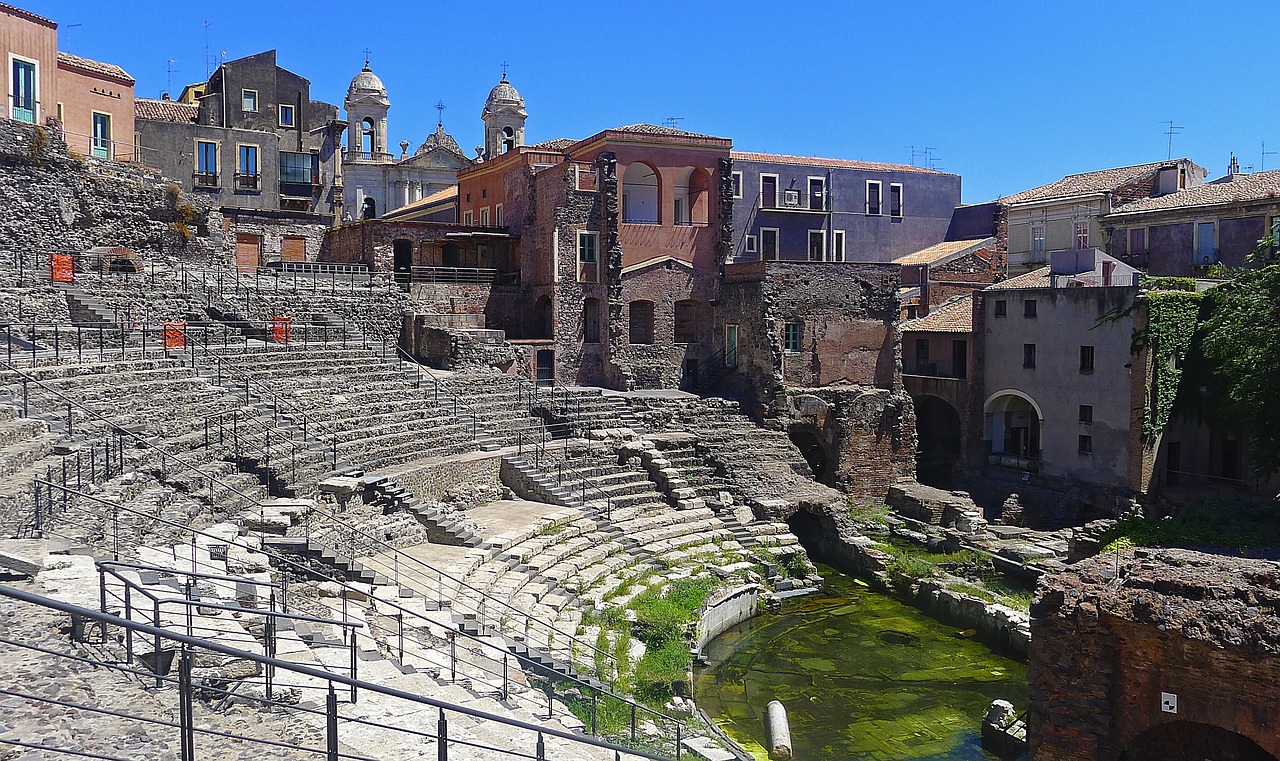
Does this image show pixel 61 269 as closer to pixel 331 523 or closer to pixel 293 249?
pixel 293 249

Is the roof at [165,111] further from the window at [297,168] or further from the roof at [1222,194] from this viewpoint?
the roof at [1222,194]

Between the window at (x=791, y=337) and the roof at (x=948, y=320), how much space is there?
4.44m

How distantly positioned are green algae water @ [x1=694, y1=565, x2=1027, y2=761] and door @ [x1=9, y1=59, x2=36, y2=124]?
25296 millimetres

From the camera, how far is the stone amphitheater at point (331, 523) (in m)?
10.5

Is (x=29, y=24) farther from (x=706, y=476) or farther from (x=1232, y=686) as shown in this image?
(x=1232, y=686)

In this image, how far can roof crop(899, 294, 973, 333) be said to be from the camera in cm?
3791

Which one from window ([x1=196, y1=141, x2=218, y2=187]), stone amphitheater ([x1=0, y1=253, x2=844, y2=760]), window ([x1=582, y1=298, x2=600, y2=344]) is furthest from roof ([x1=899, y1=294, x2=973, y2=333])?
window ([x1=196, y1=141, x2=218, y2=187])

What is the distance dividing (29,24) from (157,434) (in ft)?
58.8

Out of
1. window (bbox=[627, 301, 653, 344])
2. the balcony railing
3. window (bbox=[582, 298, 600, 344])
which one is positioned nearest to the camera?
window (bbox=[582, 298, 600, 344])

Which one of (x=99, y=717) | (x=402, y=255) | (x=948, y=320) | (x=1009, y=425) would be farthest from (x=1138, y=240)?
(x=99, y=717)

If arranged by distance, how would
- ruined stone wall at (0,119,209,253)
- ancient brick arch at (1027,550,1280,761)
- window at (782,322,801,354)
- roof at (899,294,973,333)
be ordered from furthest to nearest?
roof at (899,294,973,333) < window at (782,322,801,354) < ruined stone wall at (0,119,209,253) < ancient brick arch at (1027,550,1280,761)

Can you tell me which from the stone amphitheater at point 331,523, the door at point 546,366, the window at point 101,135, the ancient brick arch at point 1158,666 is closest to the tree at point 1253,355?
the stone amphitheater at point 331,523

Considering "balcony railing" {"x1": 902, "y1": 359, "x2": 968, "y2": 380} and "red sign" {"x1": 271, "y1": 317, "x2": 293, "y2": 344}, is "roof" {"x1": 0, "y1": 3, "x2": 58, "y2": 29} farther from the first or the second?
"balcony railing" {"x1": 902, "y1": 359, "x2": 968, "y2": 380}

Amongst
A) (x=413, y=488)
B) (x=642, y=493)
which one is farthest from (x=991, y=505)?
(x=413, y=488)
